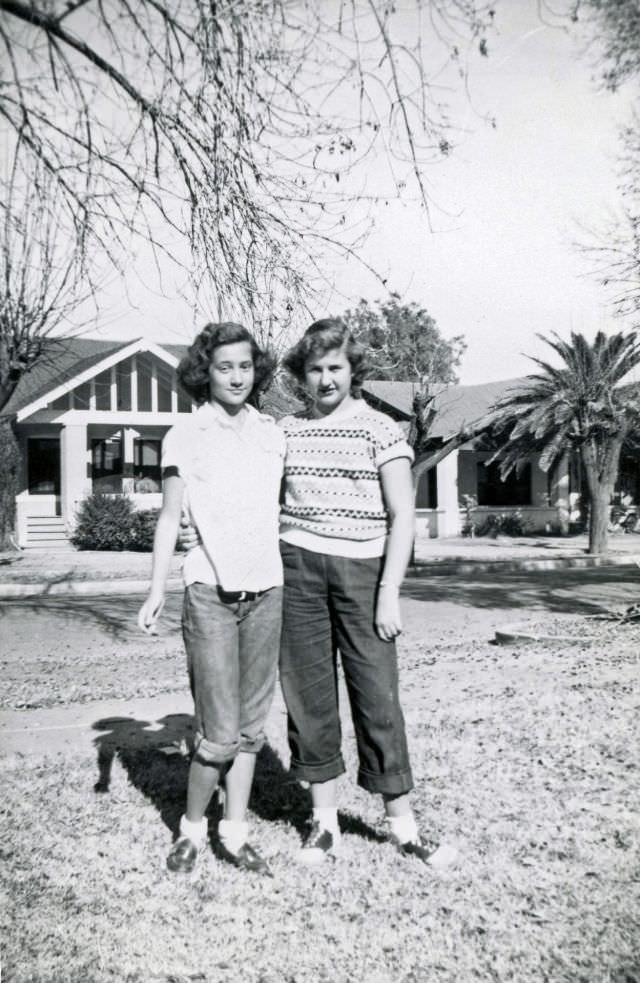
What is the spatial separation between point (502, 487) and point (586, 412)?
8700 mm

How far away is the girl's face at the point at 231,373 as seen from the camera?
340 cm

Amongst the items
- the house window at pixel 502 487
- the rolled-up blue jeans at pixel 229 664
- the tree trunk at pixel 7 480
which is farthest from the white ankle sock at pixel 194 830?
the house window at pixel 502 487

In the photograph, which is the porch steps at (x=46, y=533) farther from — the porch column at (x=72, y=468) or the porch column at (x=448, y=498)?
the porch column at (x=448, y=498)

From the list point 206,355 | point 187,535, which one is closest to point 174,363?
point 206,355

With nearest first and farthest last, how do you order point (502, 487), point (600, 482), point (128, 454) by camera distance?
point (600, 482) < point (128, 454) < point (502, 487)

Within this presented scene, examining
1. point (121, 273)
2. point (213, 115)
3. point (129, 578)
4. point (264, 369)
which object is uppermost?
point (213, 115)

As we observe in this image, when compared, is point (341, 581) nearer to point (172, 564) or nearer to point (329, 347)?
point (329, 347)

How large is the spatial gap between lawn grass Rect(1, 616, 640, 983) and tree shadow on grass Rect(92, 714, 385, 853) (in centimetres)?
2

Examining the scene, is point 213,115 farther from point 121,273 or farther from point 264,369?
point 264,369

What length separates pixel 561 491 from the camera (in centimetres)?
3067

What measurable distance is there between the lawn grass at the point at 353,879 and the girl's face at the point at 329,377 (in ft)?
5.56

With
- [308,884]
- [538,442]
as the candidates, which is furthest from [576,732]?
[538,442]

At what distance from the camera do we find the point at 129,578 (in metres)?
16.7

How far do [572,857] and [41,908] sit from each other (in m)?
1.84
